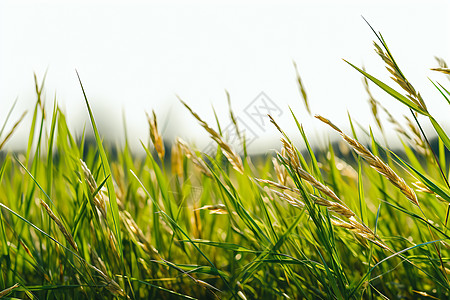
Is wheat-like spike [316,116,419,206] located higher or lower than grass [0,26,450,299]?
higher

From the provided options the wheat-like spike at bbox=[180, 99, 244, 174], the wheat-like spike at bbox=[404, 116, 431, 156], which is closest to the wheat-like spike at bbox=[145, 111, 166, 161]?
the wheat-like spike at bbox=[180, 99, 244, 174]

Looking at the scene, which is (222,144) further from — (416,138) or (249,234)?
(416,138)

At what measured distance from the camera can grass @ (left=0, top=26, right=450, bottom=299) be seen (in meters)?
0.76

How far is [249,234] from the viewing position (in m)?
1.13

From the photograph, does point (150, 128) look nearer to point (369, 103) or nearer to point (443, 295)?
point (369, 103)

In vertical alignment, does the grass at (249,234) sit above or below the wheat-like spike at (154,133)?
below

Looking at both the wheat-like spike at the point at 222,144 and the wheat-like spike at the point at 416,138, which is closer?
the wheat-like spike at the point at 222,144

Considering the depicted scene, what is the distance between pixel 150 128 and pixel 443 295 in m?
0.90

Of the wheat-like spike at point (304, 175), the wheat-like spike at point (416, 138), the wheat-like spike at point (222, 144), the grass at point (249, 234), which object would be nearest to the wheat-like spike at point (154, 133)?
the grass at point (249, 234)

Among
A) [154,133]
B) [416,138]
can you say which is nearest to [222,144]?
[154,133]

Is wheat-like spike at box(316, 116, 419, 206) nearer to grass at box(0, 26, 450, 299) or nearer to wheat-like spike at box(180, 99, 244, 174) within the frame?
grass at box(0, 26, 450, 299)

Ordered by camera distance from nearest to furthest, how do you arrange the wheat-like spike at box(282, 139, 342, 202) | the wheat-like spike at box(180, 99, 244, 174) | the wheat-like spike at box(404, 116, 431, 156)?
the wheat-like spike at box(282, 139, 342, 202) < the wheat-like spike at box(180, 99, 244, 174) < the wheat-like spike at box(404, 116, 431, 156)

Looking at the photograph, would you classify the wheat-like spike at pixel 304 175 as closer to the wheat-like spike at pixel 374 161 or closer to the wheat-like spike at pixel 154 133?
the wheat-like spike at pixel 374 161

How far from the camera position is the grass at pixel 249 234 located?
755 mm
